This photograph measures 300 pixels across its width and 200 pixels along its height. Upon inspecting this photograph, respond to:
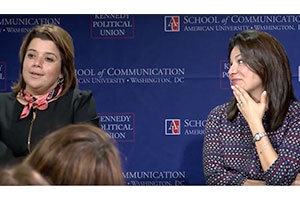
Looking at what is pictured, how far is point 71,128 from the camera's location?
3.59 ft

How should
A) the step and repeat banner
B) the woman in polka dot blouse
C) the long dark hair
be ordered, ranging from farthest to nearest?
the step and repeat banner → the long dark hair → the woman in polka dot blouse

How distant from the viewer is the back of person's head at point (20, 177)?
3.07ft

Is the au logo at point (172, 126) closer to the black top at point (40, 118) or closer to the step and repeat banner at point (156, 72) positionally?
the step and repeat banner at point (156, 72)

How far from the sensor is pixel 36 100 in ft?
6.98

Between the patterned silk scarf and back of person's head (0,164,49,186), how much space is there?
1.16 m

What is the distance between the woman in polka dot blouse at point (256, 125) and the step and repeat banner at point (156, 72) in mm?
819

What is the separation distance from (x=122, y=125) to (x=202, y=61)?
562 millimetres

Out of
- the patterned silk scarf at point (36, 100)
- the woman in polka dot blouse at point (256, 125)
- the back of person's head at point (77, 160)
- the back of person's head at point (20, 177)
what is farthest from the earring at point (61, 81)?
the back of person's head at point (20, 177)

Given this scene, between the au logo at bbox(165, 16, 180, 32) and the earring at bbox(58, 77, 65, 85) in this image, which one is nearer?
the earring at bbox(58, 77, 65, 85)

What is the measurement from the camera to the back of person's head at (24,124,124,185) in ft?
3.29

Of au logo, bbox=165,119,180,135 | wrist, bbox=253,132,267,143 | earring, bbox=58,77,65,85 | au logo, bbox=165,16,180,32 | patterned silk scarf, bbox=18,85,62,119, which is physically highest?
au logo, bbox=165,16,180,32

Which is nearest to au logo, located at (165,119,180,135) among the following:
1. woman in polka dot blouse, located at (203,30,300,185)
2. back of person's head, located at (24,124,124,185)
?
woman in polka dot blouse, located at (203,30,300,185)

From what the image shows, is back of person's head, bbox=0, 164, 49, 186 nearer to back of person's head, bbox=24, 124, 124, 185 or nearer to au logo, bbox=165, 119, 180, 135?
back of person's head, bbox=24, 124, 124, 185
